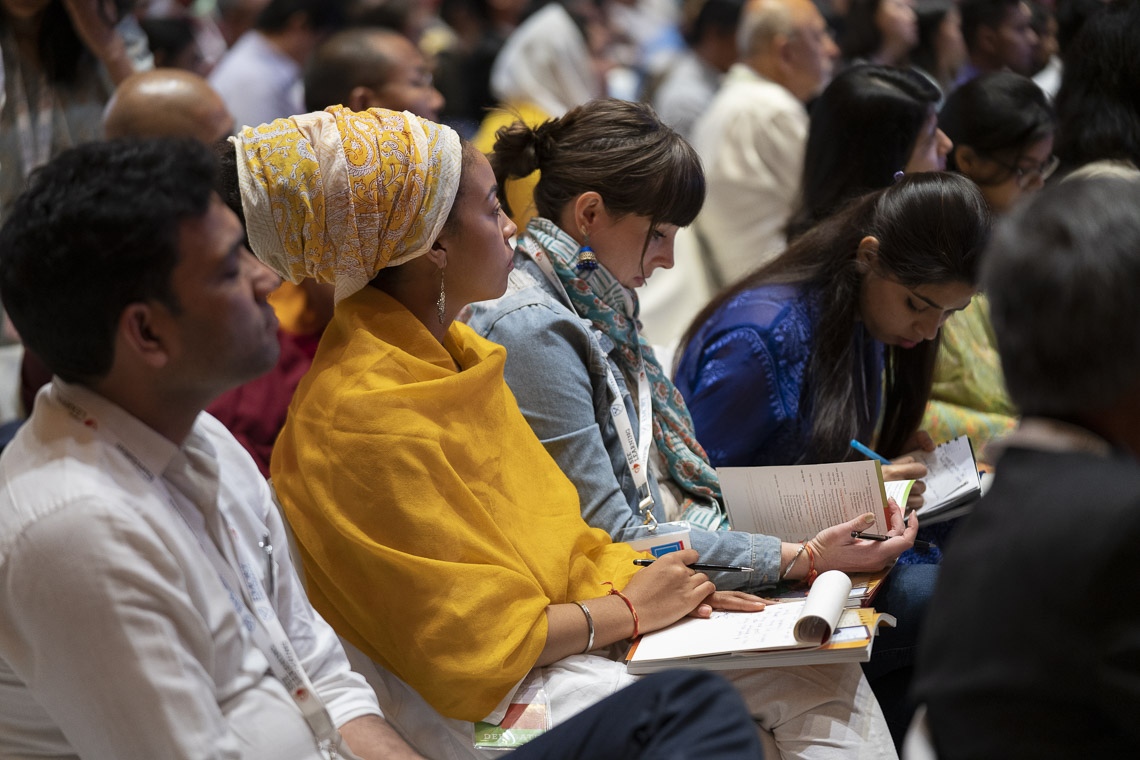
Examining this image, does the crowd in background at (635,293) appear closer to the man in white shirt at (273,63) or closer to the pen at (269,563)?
the pen at (269,563)

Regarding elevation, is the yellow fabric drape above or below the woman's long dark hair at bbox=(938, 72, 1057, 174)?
below

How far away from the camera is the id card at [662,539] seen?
2.18m

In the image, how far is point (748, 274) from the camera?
2879 millimetres

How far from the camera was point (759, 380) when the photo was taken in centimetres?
260

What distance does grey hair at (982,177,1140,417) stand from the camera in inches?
43.8

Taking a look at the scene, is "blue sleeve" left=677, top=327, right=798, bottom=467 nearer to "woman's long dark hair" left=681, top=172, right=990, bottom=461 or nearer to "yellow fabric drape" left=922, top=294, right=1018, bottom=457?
"woman's long dark hair" left=681, top=172, right=990, bottom=461

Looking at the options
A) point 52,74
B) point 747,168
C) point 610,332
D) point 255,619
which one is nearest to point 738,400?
point 610,332

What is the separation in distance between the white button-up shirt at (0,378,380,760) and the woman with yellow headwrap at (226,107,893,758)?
296mm

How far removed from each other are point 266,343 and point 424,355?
468mm

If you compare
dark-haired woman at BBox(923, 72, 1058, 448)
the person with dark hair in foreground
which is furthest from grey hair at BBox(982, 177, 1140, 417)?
dark-haired woman at BBox(923, 72, 1058, 448)

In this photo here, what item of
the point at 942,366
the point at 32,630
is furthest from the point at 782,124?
the point at 32,630

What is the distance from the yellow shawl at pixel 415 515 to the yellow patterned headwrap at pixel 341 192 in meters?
0.10

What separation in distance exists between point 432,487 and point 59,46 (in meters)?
2.72

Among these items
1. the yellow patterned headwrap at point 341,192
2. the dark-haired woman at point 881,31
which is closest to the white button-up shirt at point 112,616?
the yellow patterned headwrap at point 341,192
